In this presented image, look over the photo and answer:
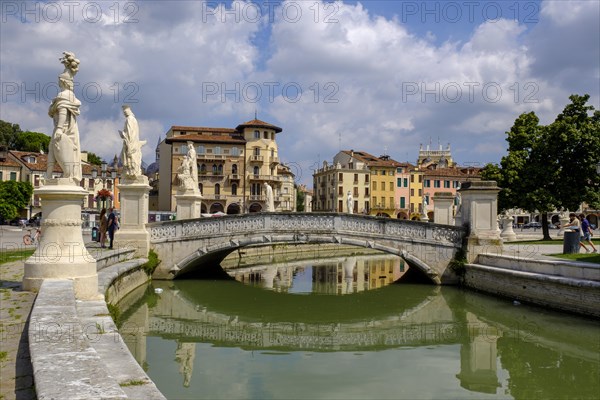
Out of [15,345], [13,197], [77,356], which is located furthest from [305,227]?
[13,197]

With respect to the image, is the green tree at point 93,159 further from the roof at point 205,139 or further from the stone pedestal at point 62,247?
the stone pedestal at point 62,247

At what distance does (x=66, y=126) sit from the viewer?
8781 mm

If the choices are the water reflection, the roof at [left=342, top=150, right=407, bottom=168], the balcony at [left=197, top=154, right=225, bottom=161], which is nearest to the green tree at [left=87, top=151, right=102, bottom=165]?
the balcony at [left=197, top=154, right=225, bottom=161]

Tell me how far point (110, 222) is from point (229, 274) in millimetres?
7451

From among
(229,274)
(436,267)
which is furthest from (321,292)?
(229,274)

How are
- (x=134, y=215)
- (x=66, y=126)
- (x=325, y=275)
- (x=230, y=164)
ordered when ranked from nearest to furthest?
(x=66, y=126) → (x=134, y=215) → (x=325, y=275) → (x=230, y=164)

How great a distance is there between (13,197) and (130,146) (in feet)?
157

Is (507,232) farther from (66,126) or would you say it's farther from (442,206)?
(66,126)

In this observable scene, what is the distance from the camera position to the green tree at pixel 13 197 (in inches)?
2200

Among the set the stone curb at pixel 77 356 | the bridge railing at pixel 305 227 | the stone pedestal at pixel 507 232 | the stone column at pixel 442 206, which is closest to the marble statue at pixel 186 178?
the bridge railing at pixel 305 227

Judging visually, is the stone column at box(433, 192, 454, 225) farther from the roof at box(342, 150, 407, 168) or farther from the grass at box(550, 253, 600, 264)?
the roof at box(342, 150, 407, 168)

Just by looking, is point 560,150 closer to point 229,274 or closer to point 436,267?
point 436,267

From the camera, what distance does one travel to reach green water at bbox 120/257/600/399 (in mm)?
8039

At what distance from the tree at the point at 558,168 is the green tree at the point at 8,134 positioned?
68.1 metres
